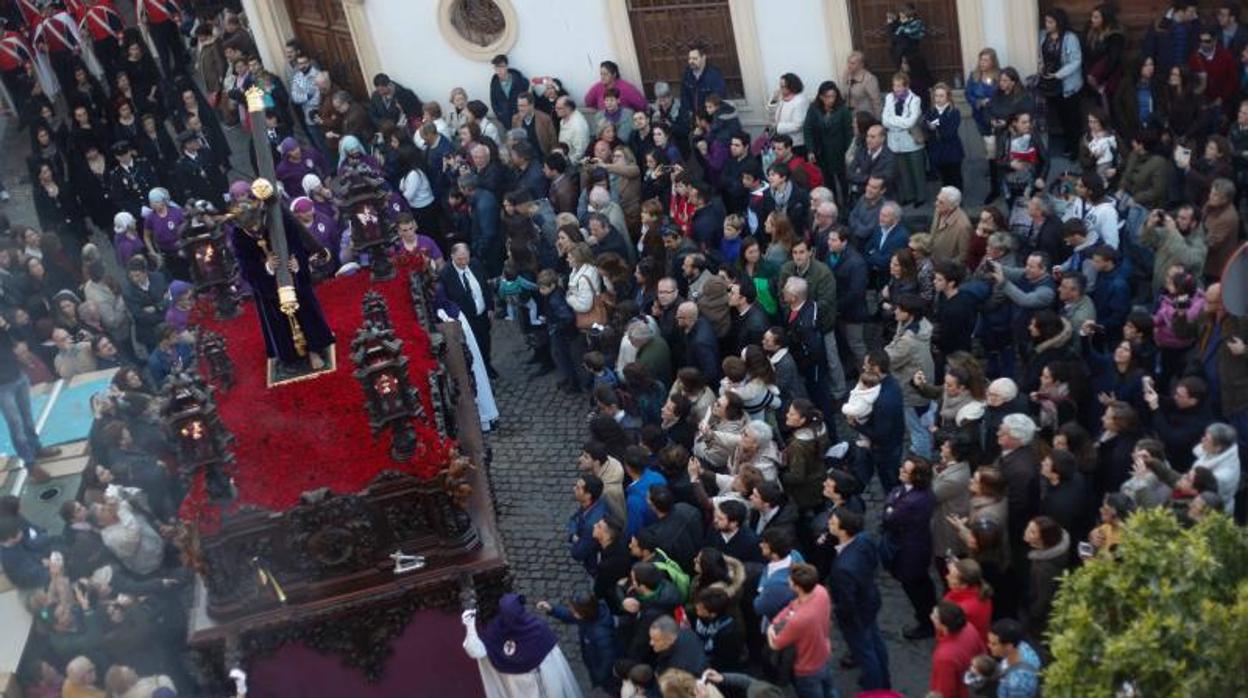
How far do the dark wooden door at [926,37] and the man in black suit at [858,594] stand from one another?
840cm

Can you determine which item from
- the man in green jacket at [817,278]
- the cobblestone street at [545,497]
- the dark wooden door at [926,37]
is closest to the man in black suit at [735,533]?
the cobblestone street at [545,497]

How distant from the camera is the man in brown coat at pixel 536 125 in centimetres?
1994

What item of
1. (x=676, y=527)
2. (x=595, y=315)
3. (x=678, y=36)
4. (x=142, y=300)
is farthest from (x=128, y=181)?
(x=676, y=527)

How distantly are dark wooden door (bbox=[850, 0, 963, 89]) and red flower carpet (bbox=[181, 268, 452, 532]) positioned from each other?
6.58m

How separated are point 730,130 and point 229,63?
8.84m

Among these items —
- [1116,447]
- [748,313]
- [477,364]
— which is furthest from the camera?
[477,364]

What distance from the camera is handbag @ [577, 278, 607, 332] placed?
1567cm

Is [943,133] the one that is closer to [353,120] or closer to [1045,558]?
[1045,558]

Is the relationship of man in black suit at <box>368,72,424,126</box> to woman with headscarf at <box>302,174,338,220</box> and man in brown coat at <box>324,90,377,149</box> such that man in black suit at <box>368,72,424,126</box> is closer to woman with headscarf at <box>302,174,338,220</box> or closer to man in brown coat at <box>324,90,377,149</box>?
man in brown coat at <box>324,90,377,149</box>

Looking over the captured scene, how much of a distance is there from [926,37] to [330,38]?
8648mm

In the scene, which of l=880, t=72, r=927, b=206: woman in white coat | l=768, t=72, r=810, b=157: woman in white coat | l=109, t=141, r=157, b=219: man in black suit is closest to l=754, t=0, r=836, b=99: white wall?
l=768, t=72, r=810, b=157: woman in white coat

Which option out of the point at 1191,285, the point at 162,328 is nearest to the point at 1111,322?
the point at 1191,285

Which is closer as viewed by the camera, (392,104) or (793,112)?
(793,112)

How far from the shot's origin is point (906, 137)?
17.6m
